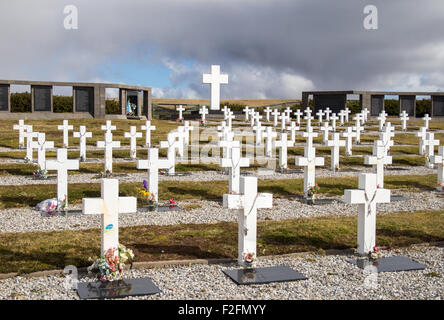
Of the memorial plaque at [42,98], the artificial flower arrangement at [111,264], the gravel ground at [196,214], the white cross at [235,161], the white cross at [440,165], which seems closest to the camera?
the artificial flower arrangement at [111,264]

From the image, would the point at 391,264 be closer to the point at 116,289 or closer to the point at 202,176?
the point at 116,289

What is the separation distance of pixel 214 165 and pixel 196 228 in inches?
419

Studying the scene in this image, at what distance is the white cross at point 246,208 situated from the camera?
8805 millimetres

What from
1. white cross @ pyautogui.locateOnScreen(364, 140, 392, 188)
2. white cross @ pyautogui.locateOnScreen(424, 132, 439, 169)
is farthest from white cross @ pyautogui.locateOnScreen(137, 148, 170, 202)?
white cross @ pyautogui.locateOnScreen(424, 132, 439, 169)

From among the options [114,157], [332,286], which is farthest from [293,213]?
[114,157]

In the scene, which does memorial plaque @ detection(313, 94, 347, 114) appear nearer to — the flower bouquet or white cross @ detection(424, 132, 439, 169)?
white cross @ detection(424, 132, 439, 169)

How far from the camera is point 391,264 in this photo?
9.07 m

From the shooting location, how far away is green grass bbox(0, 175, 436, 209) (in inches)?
581

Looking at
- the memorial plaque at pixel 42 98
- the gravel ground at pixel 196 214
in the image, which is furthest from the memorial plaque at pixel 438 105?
the gravel ground at pixel 196 214

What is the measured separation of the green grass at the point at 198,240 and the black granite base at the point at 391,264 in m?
0.87

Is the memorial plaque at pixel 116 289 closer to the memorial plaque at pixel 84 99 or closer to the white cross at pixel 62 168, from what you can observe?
the white cross at pixel 62 168

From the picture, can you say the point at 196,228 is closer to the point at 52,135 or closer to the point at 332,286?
the point at 332,286

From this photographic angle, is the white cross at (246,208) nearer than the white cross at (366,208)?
Yes

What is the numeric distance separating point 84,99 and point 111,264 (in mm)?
36956
